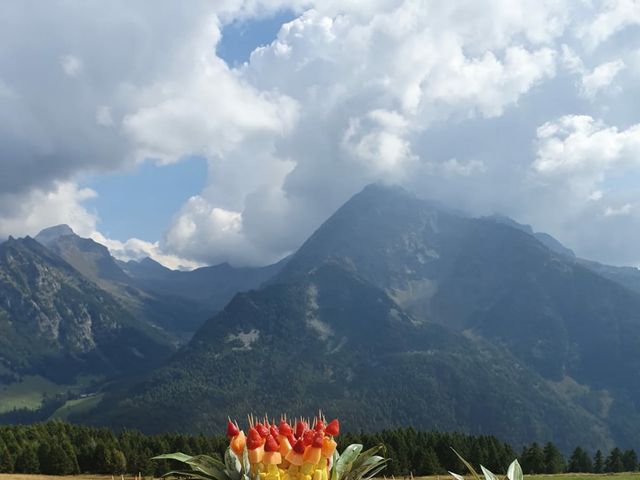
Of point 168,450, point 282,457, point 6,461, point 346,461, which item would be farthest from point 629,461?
point 282,457

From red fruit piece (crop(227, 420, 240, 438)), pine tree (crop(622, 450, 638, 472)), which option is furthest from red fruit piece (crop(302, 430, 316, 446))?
pine tree (crop(622, 450, 638, 472))

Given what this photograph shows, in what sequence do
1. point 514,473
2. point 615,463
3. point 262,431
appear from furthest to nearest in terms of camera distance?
point 615,463 → point 262,431 → point 514,473

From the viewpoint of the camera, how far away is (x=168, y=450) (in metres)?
132

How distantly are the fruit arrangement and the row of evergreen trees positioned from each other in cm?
10385

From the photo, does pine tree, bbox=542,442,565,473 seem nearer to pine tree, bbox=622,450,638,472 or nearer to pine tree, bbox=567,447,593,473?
pine tree, bbox=567,447,593,473

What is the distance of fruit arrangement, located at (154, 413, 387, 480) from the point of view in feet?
31.4

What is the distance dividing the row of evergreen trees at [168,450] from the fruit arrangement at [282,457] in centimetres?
10385

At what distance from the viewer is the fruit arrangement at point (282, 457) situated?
9.58 metres

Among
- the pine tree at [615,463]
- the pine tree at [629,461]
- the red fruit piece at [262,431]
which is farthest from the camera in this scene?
the pine tree at [629,461]

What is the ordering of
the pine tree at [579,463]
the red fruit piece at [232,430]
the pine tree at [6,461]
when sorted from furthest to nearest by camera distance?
the pine tree at [579,463] < the pine tree at [6,461] < the red fruit piece at [232,430]

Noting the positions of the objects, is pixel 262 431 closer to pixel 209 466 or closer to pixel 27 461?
pixel 209 466

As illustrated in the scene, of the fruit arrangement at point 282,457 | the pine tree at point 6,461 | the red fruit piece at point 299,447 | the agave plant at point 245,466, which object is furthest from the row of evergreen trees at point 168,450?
the red fruit piece at point 299,447

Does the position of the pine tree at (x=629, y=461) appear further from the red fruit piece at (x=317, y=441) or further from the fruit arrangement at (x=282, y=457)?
the red fruit piece at (x=317, y=441)

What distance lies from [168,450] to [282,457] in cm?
13610
